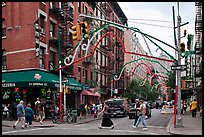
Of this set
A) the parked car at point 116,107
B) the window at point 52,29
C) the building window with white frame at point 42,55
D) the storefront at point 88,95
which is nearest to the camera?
the building window with white frame at point 42,55

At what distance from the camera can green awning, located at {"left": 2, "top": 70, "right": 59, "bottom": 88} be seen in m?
27.1

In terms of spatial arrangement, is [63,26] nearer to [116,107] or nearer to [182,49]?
[116,107]

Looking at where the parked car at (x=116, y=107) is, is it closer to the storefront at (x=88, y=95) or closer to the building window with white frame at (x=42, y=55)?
the storefront at (x=88, y=95)

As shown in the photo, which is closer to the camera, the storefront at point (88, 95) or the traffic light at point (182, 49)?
the traffic light at point (182, 49)

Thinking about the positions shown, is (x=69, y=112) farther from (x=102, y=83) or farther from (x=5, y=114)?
(x=102, y=83)

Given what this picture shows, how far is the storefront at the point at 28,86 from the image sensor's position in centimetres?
2730

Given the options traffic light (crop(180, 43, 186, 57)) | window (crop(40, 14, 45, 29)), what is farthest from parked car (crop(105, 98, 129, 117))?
traffic light (crop(180, 43, 186, 57))

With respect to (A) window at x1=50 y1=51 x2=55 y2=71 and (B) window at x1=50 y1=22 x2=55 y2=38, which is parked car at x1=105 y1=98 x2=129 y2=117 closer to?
(A) window at x1=50 y1=51 x2=55 y2=71

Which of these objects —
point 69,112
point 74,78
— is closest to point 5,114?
point 69,112

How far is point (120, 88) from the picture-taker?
6581 cm

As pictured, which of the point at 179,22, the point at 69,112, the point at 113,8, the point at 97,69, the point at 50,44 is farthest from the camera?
the point at 113,8

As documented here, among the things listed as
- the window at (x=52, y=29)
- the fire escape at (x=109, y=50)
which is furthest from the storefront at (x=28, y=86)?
the fire escape at (x=109, y=50)

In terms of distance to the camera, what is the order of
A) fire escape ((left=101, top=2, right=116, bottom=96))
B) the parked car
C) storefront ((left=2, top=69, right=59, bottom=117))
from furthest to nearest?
1. fire escape ((left=101, top=2, right=116, bottom=96))
2. the parked car
3. storefront ((left=2, top=69, right=59, bottom=117))

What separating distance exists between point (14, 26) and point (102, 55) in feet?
79.1
